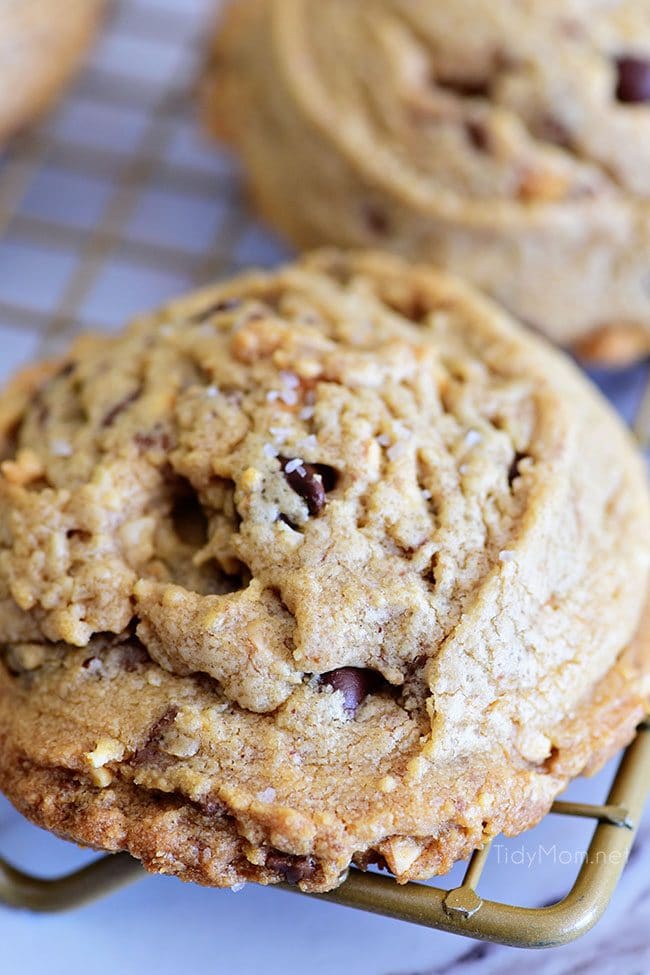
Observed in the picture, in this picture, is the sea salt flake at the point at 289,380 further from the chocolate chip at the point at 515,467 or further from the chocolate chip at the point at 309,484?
the chocolate chip at the point at 515,467

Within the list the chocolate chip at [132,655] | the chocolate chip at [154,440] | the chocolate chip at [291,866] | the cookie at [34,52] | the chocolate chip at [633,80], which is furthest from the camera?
the cookie at [34,52]

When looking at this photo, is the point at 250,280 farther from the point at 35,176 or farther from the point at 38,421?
the point at 35,176

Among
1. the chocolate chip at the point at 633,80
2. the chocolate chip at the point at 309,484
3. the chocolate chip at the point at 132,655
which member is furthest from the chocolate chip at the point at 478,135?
the chocolate chip at the point at 132,655

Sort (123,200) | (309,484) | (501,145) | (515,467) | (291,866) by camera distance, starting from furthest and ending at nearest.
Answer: (123,200) < (501,145) < (515,467) < (309,484) < (291,866)

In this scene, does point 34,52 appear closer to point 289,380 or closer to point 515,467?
point 289,380

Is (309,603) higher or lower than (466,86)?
lower

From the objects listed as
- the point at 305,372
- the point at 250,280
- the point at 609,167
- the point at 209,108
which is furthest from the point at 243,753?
the point at 209,108

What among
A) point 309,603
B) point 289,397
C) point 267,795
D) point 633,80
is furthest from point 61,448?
point 633,80
